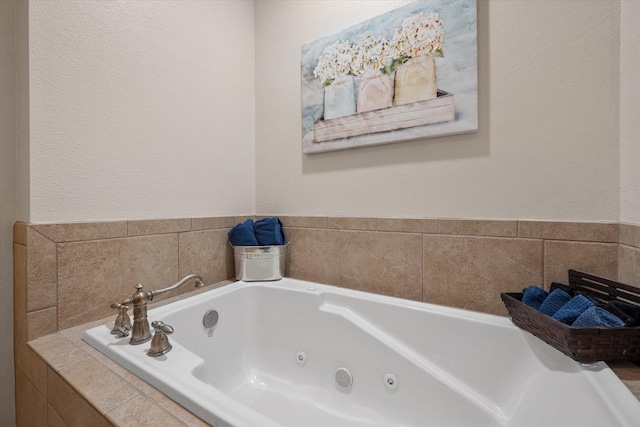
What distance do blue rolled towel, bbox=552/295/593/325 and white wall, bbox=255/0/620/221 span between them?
1.11 feet

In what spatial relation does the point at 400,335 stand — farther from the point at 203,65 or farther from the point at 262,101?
the point at 203,65

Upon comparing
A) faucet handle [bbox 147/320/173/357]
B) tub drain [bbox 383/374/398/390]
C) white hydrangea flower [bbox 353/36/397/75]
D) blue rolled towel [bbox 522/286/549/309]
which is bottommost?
tub drain [bbox 383/374/398/390]

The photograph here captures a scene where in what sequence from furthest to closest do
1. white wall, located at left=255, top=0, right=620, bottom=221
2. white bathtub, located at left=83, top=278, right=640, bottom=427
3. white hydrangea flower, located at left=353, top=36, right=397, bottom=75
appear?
white hydrangea flower, located at left=353, top=36, right=397, bottom=75
white wall, located at left=255, top=0, right=620, bottom=221
white bathtub, located at left=83, top=278, right=640, bottom=427

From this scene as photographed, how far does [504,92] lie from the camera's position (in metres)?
0.99

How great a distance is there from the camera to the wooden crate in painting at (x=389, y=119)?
108 cm

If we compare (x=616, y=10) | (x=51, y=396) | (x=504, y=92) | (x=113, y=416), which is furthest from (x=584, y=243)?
(x=51, y=396)

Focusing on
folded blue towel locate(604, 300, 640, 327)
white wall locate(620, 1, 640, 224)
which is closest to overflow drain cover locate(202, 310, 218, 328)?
folded blue towel locate(604, 300, 640, 327)

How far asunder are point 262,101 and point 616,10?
1465 mm

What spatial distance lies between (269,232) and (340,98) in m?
0.75

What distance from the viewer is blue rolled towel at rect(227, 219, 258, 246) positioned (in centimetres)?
136

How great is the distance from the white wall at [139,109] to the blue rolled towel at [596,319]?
4.63ft

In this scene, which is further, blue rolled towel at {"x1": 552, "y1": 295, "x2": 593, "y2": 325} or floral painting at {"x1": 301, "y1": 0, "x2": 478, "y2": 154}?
floral painting at {"x1": 301, "y1": 0, "x2": 478, "y2": 154}

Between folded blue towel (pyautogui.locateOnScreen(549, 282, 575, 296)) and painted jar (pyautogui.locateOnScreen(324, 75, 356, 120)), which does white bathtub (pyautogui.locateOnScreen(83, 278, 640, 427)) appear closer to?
folded blue towel (pyautogui.locateOnScreen(549, 282, 575, 296))

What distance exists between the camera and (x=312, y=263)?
4.59ft
